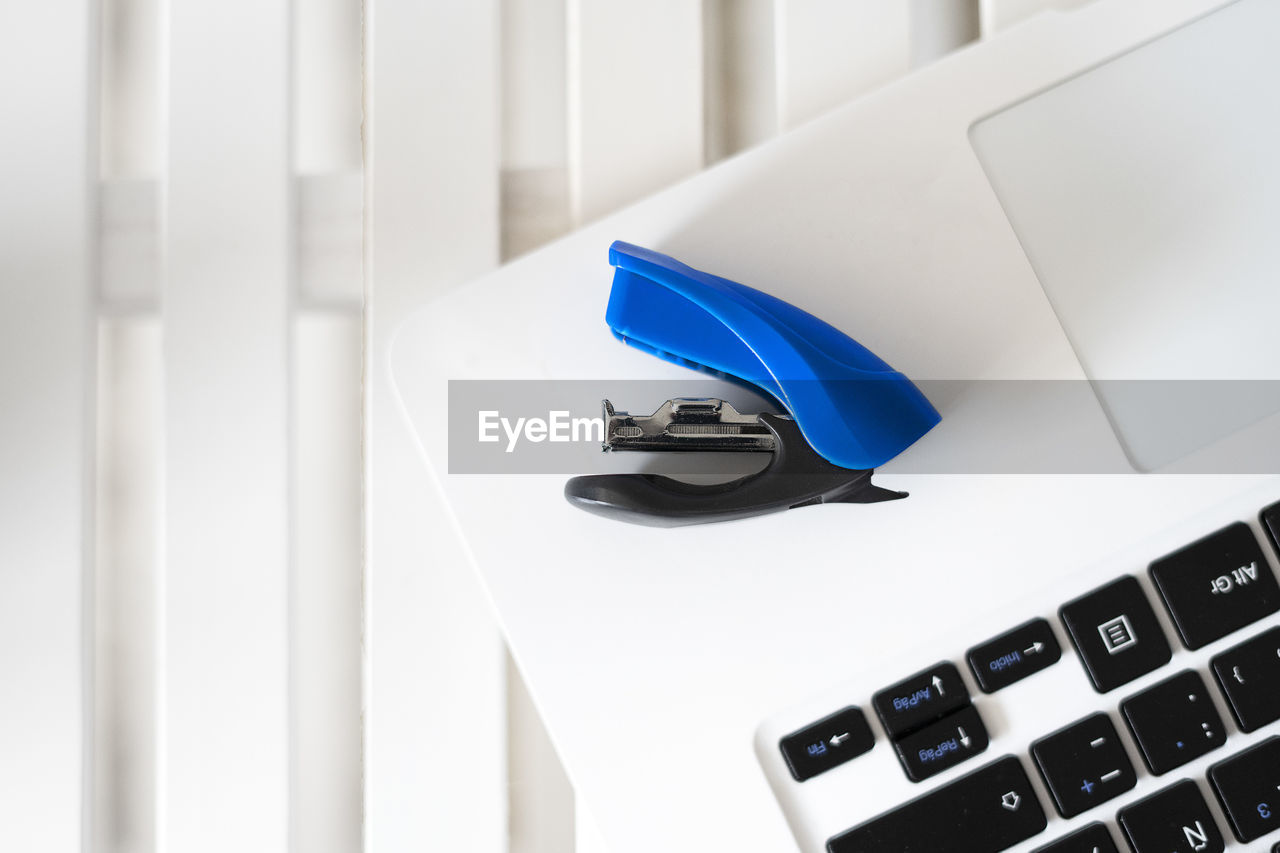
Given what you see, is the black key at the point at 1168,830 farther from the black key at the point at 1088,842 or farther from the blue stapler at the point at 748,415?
the blue stapler at the point at 748,415

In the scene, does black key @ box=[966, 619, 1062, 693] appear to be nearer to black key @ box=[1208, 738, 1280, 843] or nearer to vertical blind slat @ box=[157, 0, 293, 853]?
black key @ box=[1208, 738, 1280, 843]

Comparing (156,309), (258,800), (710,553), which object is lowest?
(258,800)

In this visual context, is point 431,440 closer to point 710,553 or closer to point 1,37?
point 710,553

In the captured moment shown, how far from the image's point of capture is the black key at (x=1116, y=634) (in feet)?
0.92

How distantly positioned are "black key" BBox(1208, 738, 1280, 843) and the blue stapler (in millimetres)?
159

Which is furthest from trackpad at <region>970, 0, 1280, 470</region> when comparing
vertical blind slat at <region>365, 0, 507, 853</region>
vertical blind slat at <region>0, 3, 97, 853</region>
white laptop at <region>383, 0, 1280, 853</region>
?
vertical blind slat at <region>0, 3, 97, 853</region>

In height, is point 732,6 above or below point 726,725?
above

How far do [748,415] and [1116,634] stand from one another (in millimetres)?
150

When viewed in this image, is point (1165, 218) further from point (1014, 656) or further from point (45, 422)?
point (45, 422)

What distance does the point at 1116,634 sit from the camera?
283 mm

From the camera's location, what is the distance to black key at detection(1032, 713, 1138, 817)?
0.91 ft

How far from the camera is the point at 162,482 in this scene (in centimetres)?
35

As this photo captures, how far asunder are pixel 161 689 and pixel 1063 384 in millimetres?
389

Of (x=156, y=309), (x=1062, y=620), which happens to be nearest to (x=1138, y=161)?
(x=1062, y=620)
